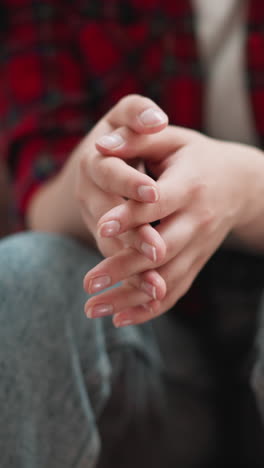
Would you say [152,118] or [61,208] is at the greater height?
[152,118]

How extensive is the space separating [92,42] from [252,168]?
28 cm

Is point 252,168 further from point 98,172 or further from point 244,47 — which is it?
point 244,47

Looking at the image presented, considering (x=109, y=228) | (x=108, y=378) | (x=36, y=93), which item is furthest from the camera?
(x=36, y=93)

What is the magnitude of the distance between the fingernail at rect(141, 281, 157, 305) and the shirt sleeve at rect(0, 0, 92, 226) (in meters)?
0.23

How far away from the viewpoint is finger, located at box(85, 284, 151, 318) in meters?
0.25

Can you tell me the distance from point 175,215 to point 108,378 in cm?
Answer: 15

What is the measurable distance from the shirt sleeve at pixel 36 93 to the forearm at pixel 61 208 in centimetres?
3

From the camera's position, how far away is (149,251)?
226 mm

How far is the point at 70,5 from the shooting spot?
1.62 feet

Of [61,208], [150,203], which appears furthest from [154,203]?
[61,208]

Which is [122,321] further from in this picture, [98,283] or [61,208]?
[61,208]

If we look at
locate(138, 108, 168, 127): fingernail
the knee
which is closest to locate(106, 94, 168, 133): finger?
locate(138, 108, 168, 127): fingernail

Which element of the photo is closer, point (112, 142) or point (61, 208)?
point (112, 142)

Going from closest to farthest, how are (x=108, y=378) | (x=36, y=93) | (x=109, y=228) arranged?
1. (x=109, y=228)
2. (x=108, y=378)
3. (x=36, y=93)
